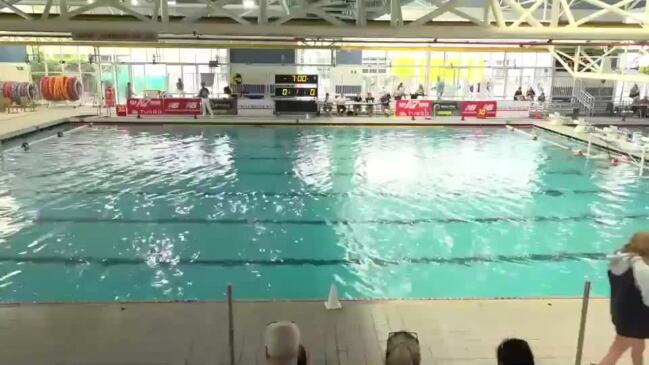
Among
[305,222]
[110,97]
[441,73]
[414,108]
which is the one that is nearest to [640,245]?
[305,222]

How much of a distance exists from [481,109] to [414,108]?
2.76 m

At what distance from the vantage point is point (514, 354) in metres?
2.47

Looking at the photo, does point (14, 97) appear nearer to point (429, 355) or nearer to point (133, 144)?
point (133, 144)

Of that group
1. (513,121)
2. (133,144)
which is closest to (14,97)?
(133,144)

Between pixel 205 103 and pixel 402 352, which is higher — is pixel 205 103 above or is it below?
above

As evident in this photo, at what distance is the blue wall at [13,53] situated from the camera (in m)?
24.1

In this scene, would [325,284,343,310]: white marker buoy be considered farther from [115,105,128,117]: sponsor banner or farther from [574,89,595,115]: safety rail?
[574,89,595,115]: safety rail

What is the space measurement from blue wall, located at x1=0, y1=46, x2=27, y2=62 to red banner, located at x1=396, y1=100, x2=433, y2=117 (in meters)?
17.3

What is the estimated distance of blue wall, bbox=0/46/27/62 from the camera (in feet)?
79.0

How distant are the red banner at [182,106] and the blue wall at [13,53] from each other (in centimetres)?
826

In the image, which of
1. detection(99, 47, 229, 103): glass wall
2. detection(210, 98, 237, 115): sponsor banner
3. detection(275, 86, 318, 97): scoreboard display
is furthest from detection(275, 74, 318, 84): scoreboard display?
detection(99, 47, 229, 103): glass wall

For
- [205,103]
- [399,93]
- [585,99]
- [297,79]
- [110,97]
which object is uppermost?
[297,79]

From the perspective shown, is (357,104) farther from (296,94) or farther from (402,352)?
(402,352)

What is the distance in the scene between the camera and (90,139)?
16438mm
